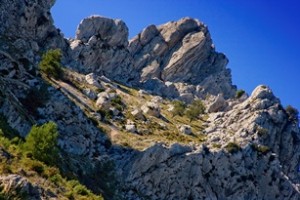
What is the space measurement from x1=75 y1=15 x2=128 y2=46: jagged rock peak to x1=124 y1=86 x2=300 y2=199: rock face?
6427cm

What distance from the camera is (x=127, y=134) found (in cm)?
9100

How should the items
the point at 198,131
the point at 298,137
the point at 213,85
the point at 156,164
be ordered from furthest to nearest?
the point at 213,85
the point at 298,137
the point at 198,131
the point at 156,164

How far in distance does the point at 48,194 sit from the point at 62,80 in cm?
7076

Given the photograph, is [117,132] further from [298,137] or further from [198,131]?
[298,137]

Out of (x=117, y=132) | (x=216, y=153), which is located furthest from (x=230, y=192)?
(x=117, y=132)

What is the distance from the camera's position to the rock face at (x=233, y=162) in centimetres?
8169

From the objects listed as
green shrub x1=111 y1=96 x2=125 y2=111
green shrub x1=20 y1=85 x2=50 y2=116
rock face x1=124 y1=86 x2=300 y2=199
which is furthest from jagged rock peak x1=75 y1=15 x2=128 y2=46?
green shrub x1=20 y1=85 x2=50 y2=116

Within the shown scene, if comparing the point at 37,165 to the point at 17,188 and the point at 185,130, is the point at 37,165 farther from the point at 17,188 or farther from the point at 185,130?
the point at 185,130

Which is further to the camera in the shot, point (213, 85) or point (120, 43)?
point (213, 85)

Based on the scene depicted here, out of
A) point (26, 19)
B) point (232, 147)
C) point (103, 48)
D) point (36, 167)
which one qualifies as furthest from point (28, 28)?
point (36, 167)

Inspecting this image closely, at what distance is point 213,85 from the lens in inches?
7741

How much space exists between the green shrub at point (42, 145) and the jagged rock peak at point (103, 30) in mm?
133880

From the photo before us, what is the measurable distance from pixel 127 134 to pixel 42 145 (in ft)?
155

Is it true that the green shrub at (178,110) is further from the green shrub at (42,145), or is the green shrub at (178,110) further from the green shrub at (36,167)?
the green shrub at (36,167)
